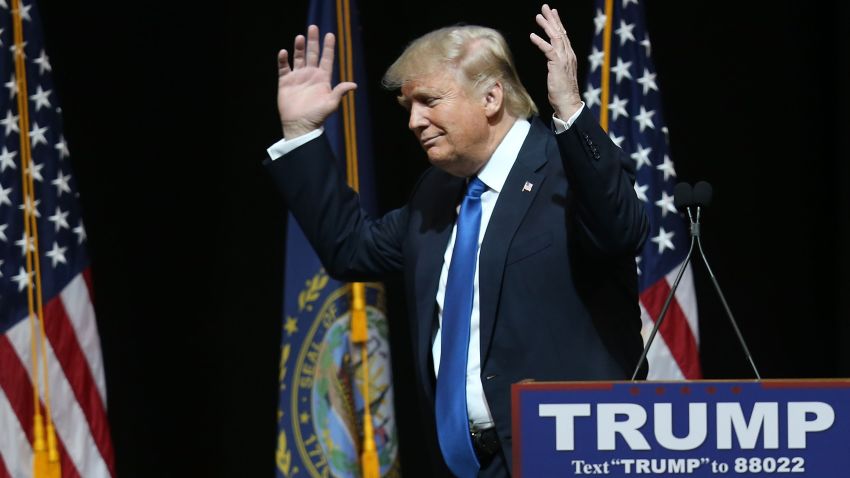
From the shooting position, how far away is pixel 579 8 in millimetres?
4270

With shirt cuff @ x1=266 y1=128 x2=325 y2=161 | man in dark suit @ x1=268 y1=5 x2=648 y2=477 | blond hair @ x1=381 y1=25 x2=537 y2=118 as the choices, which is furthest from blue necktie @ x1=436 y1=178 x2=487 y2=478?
shirt cuff @ x1=266 y1=128 x2=325 y2=161

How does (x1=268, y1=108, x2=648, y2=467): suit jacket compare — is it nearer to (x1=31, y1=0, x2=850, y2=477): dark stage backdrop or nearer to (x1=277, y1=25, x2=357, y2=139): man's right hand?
(x1=277, y1=25, x2=357, y2=139): man's right hand

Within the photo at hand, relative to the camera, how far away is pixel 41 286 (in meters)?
3.50

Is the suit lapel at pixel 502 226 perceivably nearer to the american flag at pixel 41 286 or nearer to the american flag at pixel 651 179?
the american flag at pixel 651 179

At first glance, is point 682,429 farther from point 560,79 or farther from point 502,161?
point 502,161

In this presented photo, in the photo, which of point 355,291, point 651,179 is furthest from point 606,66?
point 355,291

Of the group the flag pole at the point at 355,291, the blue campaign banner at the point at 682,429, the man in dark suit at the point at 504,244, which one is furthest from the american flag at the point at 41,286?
the blue campaign banner at the point at 682,429

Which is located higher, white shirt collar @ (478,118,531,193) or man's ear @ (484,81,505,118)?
man's ear @ (484,81,505,118)

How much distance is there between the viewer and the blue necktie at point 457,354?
7.53 feet

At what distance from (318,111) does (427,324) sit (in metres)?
0.54

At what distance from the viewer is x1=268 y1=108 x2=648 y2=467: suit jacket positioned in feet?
7.02

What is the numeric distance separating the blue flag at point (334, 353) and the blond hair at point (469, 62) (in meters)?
1.22

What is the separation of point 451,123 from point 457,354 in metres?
0.45

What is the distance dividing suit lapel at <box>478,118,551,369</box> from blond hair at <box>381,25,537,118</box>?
0.45 ft
